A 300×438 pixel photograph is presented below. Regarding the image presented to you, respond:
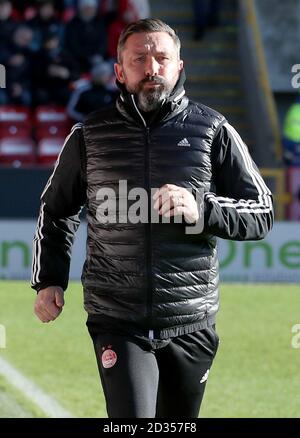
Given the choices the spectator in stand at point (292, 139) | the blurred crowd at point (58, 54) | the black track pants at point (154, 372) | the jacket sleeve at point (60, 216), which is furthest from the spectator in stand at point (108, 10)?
the black track pants at point (154, 372)

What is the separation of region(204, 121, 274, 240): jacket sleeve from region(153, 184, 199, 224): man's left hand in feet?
0.97

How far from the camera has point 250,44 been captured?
21.2 meters

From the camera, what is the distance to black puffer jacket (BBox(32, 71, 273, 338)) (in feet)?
15.7

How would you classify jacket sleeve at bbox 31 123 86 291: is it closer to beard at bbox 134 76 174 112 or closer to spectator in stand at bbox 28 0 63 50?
beard at bbox 134 76 174 112

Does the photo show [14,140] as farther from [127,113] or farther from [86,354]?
[127,113]

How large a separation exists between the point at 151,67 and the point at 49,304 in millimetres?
1035

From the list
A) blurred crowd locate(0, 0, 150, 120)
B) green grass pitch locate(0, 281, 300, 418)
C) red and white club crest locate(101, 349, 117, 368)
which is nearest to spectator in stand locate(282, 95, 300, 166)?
blurred crowd locate(0, 0, 150, 120)

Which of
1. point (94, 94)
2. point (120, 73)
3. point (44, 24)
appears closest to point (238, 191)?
point (120, 73)

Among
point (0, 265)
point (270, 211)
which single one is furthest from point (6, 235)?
point (270, 211)

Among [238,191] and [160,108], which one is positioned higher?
[160,108]

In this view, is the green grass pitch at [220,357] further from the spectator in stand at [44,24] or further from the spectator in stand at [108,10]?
the spectator in stand at [108,10]

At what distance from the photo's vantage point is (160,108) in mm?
4832

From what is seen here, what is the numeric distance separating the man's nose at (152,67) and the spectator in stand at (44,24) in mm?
14967

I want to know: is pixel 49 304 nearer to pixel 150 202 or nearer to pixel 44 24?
pixel 150 202
